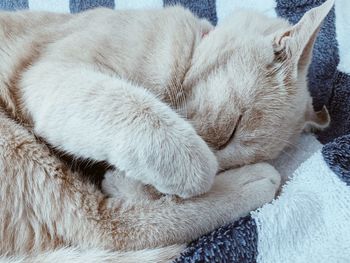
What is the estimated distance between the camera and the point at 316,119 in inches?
51.2

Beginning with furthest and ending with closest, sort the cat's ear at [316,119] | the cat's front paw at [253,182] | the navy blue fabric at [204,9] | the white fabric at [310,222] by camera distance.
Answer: the navy blue fabric at [204,9]
the cat's ear at [316,119]
the cat's front paw at [253,182]
the white fabric at [310,222]

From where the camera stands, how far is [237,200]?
1032 millimetres

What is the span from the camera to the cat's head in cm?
110

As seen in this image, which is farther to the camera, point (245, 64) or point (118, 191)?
point (245, 64)

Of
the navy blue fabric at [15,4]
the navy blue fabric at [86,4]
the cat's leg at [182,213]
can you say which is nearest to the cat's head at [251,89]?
the cat's leg at [182,213]

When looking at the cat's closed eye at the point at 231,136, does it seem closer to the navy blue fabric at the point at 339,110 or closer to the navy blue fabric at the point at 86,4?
the navy blue fabric at the point at 339,110

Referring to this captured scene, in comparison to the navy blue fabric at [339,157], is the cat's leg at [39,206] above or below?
below

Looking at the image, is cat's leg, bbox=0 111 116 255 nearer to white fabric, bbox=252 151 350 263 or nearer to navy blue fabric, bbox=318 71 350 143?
white fabric, bbox=252 151 350 263

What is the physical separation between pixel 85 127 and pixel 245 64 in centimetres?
39

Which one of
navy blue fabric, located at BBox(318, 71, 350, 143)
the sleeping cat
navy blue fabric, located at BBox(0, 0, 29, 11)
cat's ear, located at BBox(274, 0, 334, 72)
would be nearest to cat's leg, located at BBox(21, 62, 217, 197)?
the sleeping cat

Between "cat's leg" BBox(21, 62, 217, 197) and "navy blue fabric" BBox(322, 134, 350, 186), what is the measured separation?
222 mm

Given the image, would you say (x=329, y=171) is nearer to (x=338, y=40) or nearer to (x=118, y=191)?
(x=118, y=191)

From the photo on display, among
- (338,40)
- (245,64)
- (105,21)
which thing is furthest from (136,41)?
(338,40)

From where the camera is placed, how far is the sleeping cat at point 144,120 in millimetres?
961
